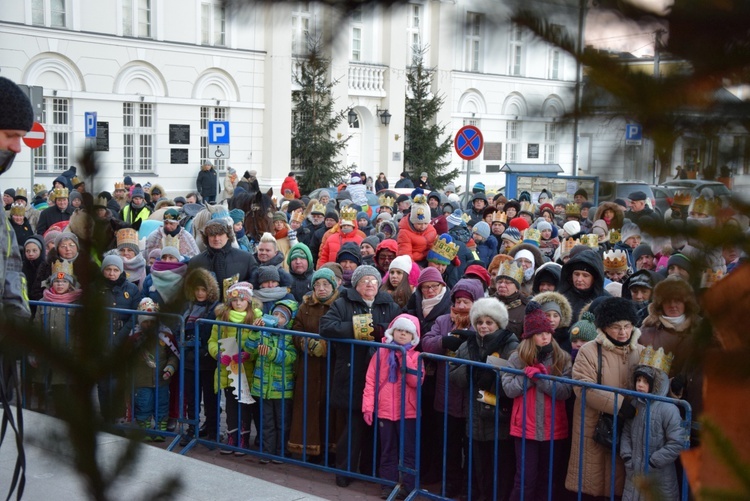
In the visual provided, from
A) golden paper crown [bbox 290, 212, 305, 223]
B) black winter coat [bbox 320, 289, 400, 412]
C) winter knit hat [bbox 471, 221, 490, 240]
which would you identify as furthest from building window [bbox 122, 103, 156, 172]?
black winter coat [bbox 320, 289, 400, 412]

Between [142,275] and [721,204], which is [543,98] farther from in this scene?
[142,275]

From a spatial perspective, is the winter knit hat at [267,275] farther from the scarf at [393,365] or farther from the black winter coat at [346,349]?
the scarf at [393,365]

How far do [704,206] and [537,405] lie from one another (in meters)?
4.51

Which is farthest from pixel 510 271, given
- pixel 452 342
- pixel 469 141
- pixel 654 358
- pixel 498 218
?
pixel 469 141

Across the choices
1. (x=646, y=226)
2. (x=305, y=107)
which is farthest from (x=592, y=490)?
(x=305, y=107)

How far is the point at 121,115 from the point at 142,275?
19231 mm

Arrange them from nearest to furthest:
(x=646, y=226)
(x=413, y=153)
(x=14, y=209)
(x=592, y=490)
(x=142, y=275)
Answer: (x=646, y=226) < (x=592, y=490) < (x=142, y=275) < (x=14, y=209) < (x=413, y=153)

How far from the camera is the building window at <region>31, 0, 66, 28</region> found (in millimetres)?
25062

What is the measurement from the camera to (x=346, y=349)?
730cm

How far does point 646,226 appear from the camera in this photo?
1853 millimetres

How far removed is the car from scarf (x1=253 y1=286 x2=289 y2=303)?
21.5ft

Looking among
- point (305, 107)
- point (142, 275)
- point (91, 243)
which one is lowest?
point (142, 275)

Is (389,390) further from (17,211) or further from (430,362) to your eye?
(17,211)

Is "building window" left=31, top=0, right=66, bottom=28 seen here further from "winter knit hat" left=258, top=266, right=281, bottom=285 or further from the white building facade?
"winter knit hat" left=258, top=266, right=281, bottom=285
